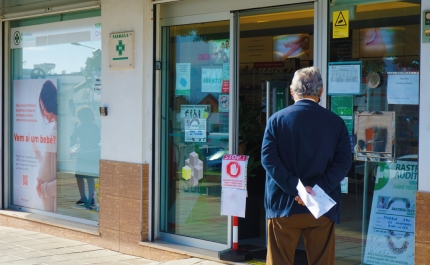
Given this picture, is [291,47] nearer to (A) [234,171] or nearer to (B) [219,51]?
(B) [219,51]

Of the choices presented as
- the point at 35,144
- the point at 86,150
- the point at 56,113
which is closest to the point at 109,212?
the point at 86,150

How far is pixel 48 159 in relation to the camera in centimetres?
952

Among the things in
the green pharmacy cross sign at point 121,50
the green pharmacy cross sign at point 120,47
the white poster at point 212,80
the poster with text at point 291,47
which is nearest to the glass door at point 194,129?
the white poster at point 212,80

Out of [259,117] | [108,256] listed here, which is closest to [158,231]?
[108,256]

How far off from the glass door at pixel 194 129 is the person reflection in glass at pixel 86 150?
4.58ft

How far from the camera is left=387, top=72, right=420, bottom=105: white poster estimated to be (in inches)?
222

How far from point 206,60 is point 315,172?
319cm

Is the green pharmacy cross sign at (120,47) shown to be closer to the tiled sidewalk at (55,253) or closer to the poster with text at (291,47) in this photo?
the tiled sidewalk at (55,253)

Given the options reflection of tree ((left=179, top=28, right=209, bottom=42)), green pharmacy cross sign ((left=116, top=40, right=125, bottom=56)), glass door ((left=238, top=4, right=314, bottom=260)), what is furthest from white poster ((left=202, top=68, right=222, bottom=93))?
green pharmacy cross sign ((left=116, top=40, right=125, bottom=56))

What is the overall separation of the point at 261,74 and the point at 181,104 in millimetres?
3196

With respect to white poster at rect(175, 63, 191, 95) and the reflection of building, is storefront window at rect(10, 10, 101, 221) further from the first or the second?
white poster at rect(175, 63, 191, 95)

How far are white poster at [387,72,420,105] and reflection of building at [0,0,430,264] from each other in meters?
0.01

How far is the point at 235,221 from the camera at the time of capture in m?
6.92

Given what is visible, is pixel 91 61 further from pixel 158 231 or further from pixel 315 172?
pixel 315 172
